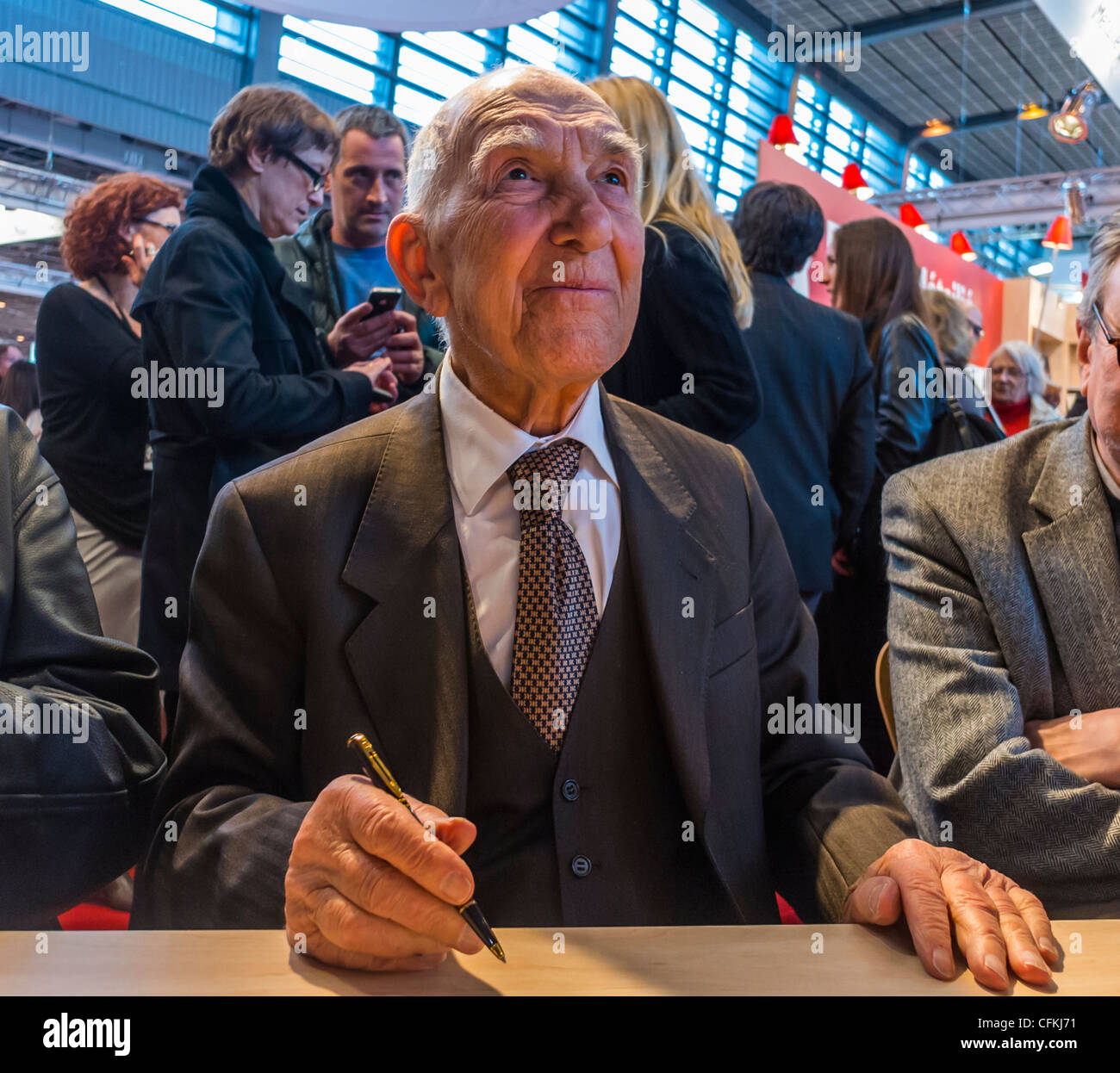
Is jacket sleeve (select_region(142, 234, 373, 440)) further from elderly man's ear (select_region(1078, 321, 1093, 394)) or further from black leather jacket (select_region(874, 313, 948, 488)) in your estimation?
black leather jacket (select_region(874, 313, 948, 488))

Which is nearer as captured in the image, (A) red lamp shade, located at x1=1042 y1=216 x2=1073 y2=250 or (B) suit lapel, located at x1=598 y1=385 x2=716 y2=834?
(B) suit lapel, located at x1=598 y1=385 x2=716 y2=834

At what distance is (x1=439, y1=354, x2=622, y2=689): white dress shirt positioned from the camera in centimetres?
126

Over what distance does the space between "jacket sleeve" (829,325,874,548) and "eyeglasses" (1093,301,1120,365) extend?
1354 millimetres

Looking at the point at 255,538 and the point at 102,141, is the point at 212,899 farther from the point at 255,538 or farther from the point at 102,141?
the point at 102,141

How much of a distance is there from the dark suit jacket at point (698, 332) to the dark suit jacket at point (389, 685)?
106 cm

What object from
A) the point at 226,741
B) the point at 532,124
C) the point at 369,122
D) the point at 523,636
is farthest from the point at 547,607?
the point at 369,122

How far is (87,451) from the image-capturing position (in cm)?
250

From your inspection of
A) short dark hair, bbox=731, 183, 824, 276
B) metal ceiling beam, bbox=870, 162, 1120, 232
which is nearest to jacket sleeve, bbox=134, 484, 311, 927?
short dark hair, bbox=731, 183, 824, 276

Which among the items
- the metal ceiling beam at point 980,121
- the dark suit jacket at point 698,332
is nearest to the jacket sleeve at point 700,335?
the dark suit jacket at point 698,332

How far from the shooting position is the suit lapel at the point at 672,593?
48.1 inches

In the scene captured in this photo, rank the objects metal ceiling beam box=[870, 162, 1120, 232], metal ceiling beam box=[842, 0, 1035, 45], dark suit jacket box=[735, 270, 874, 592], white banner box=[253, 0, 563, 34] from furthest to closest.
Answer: metal ceiling beam box=[870, 162, 1120, 232] → metal ceiling beam box=[842, 0, 1035, 45] → dark suit jacket box=[735, 270, 874, 592] → white banner box=[253, 0, 563, 34]

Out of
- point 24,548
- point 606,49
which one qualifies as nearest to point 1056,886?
point 24,548

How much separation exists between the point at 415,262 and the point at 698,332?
3.53ft

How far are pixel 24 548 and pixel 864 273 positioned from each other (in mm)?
2806
